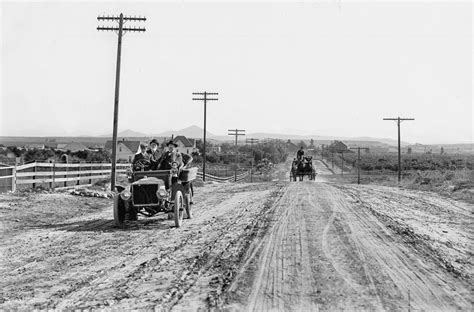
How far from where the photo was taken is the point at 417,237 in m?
9.11

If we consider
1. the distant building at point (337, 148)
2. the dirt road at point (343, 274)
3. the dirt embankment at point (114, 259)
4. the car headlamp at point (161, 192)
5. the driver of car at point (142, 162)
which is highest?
the distant building at point (337, 148)

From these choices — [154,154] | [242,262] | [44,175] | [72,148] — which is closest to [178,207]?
[154,154]

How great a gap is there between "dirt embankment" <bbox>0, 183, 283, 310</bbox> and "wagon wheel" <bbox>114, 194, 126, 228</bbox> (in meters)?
0.32

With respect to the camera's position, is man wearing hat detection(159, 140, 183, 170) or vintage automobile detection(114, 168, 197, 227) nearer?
vintage automobile detection(114, 168, 197, 227)

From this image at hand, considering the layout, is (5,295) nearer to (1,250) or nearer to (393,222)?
(1,250)

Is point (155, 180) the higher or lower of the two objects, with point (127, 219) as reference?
higher

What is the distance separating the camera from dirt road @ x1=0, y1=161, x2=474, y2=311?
208 inches

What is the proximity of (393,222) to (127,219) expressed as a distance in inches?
248

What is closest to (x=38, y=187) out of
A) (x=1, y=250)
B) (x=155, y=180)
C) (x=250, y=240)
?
(x=155, y=180)

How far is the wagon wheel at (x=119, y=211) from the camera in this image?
1065 cm

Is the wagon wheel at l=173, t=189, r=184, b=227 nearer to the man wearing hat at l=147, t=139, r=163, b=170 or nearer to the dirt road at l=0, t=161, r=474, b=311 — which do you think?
the dirt road at l=0, t=161, r=474, b=311

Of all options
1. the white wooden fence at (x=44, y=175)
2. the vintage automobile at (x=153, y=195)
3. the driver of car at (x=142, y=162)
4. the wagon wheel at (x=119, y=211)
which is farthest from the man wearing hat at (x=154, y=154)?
the white wooden fence at (x=44, y=175)

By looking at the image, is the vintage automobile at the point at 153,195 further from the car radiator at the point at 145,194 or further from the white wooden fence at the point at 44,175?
the white wooden fence at the point at 44,175

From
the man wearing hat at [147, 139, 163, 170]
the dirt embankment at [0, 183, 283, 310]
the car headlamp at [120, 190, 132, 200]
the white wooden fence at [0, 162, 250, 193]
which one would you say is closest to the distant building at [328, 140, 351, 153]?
the white wooden fence at [0, 162, 250, 193]
